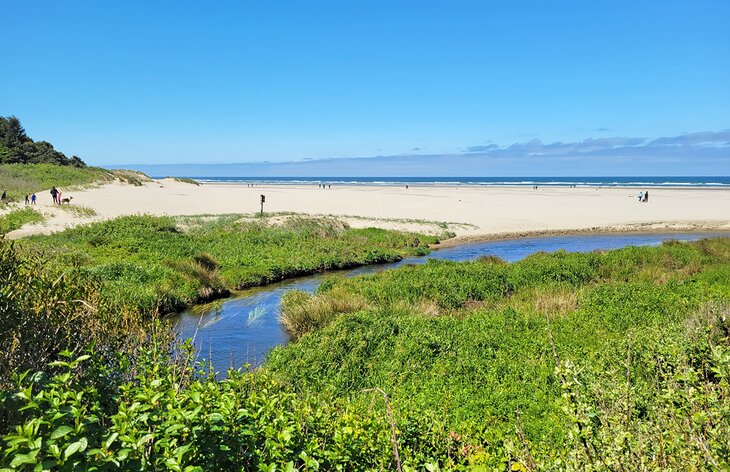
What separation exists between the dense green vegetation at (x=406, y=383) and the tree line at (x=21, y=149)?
67058 mm

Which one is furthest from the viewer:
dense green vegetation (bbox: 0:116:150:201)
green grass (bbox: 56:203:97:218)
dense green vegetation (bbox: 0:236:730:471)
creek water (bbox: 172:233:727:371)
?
dense green vegetation (bbox: 0:116:150:201)

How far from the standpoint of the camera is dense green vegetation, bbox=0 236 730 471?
3252mm

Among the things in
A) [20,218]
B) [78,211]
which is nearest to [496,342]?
[20,218]

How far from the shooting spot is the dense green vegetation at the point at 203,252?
1712 cm

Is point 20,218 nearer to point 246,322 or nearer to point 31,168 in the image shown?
point 246,322

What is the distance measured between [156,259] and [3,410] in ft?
58.7

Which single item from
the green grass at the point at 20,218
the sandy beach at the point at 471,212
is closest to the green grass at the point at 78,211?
the sandy beach at the point at 471,212

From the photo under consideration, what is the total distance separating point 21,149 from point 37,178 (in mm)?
20709

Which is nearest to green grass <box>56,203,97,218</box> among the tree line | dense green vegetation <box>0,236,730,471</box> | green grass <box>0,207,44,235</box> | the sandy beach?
the sandy beach

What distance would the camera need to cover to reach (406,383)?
8.59 m

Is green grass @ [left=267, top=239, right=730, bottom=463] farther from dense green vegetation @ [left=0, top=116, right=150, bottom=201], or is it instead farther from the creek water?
dense green vegetation @ [left=0, top=116, right=150, bottom=201]

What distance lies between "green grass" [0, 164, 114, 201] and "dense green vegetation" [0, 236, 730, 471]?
125 feet

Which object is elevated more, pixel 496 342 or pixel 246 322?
pixel 496 342

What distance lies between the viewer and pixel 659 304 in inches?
481
